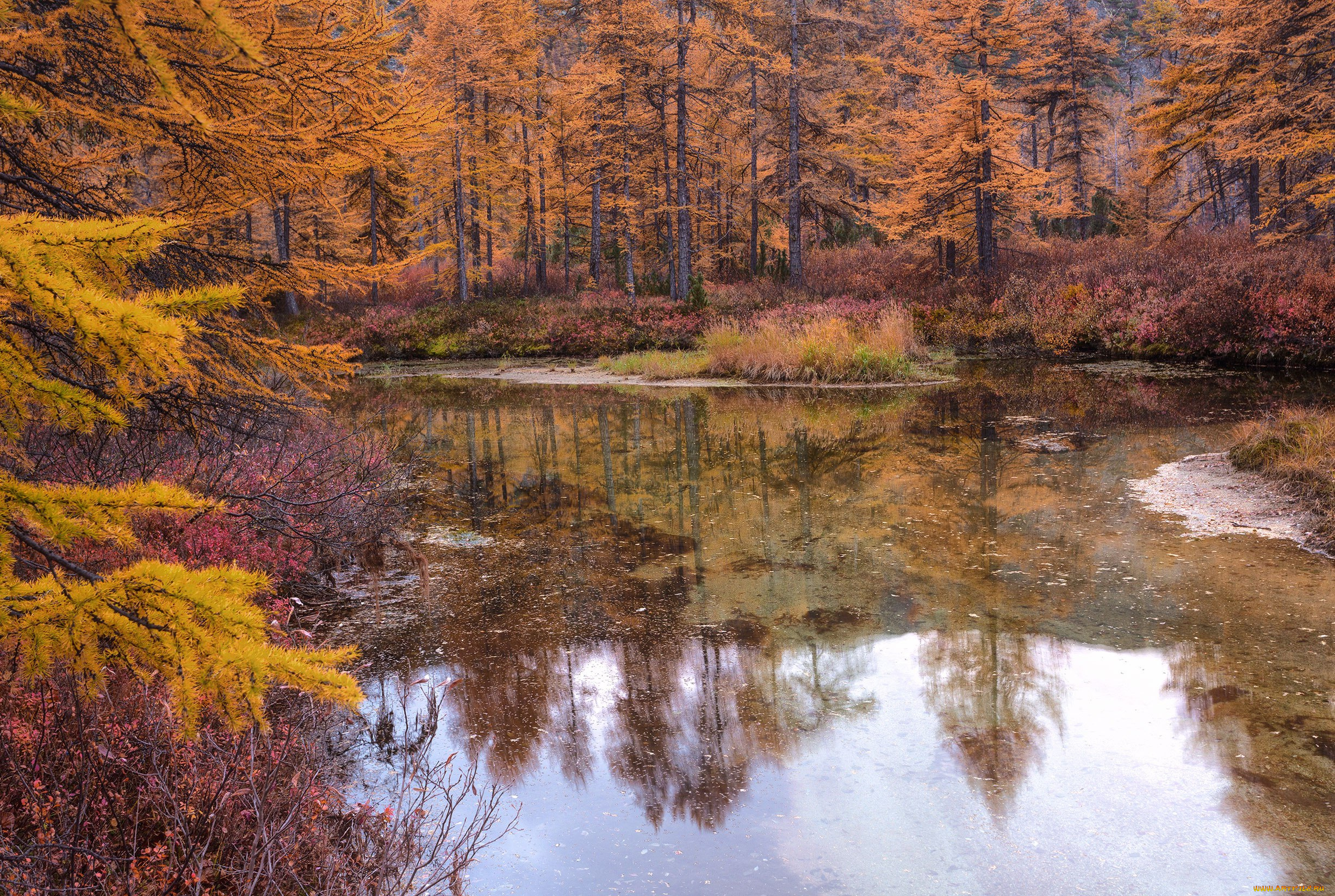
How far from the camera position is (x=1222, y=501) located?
8.02 meters

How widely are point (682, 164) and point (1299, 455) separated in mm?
22349

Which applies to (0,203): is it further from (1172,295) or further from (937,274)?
(937,274)

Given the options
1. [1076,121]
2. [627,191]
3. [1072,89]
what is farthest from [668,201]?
[1076,121]

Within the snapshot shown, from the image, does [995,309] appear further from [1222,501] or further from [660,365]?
[1222,501]

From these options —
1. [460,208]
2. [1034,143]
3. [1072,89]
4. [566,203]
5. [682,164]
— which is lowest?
[460,208]

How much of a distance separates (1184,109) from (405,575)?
974 inches

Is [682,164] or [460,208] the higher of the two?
[682,164]

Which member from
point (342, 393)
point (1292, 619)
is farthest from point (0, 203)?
point (342, 393)

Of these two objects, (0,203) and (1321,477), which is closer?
(0,203)

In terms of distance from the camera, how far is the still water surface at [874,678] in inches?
135

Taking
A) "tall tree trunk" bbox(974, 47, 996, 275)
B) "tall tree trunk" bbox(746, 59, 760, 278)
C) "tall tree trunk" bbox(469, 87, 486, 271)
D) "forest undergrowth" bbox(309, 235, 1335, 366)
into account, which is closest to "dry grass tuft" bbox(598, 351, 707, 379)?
"forest undergrowth" bbox(309, 235, 1335, 366)

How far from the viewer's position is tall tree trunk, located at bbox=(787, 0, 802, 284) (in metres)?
27.2

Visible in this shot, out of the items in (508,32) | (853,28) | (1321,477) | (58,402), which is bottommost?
(1321,477)

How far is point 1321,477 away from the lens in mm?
7477
